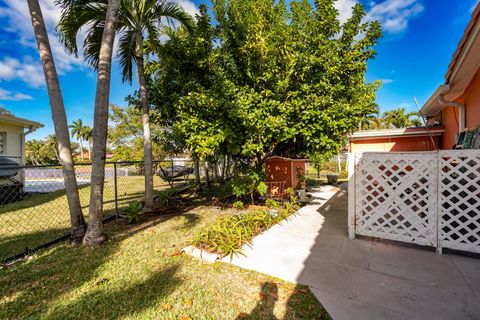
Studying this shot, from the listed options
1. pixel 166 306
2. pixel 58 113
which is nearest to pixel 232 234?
pixel 166 306

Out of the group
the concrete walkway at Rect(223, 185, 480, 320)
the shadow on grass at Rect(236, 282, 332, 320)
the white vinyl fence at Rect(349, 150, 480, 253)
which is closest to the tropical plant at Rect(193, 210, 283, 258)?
the concrete walkway at Rect(223, 185, 480, 320)

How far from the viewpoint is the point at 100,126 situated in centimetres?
398

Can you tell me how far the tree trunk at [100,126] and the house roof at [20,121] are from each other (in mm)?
8765

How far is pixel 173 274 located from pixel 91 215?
7.09 ft

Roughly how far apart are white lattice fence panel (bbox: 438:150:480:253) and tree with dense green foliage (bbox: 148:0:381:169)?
2.21m

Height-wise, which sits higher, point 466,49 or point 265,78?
point 265,78

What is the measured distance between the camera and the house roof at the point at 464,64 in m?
3.38

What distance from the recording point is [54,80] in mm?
4051

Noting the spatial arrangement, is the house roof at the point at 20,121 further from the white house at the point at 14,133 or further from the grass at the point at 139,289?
the grass at the point at 139,289

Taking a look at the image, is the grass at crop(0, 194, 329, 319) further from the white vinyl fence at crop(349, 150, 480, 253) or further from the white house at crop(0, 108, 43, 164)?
the white house at crop(0, 108, 43, 164)

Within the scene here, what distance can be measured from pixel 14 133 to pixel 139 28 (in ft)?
30.7

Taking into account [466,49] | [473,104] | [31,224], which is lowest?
[31,224]

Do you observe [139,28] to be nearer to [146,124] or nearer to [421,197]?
[146,124]

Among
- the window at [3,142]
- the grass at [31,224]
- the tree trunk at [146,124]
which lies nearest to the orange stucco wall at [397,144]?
the tree trunk at [146,124]
